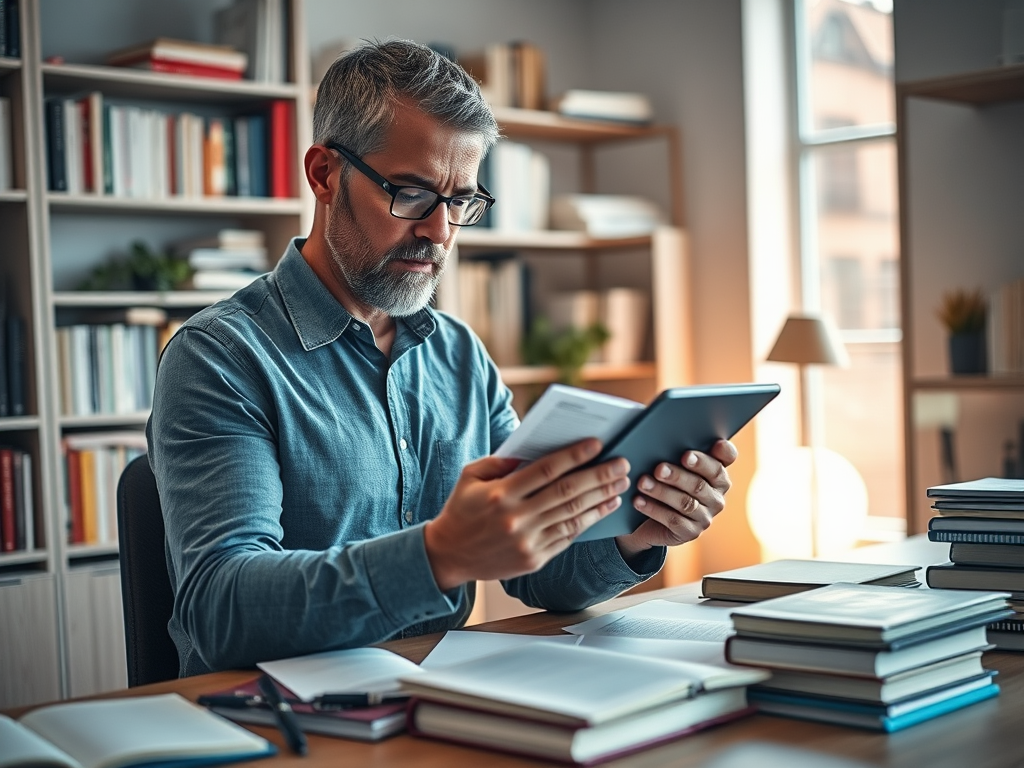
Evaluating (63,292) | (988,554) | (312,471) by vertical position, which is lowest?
(988,554)


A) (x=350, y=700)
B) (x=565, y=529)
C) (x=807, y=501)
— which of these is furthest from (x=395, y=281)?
(x=807, y=501)

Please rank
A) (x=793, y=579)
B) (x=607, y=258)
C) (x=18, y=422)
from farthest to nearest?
(x=607, y=258), (x=18, y=422), (x=793, y=579)

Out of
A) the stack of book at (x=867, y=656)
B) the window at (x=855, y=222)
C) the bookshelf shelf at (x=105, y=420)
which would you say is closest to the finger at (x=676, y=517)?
the stack of book at (x=867, y=656)

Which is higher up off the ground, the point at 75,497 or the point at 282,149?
the point at 282,149

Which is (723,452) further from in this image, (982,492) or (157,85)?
(157,85)

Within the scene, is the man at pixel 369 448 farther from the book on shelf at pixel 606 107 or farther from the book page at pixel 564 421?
the book on shelf at pixel 606 107

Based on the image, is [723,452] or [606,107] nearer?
[723,452]

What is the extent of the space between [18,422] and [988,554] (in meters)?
2.33

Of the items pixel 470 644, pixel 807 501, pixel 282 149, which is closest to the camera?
pixel 470 644

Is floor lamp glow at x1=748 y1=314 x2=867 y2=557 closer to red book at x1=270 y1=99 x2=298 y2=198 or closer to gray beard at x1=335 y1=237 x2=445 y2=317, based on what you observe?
red book at x1=270 y1=99 x2=298 y2=198

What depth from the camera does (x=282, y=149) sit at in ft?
11.1

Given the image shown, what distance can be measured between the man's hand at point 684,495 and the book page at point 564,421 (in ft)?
0.69

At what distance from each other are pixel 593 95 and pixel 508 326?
2.72ft

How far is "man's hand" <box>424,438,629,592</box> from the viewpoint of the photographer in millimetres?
1096
